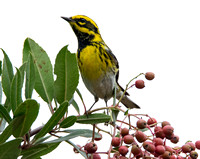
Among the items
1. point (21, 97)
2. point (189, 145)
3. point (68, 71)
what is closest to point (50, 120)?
point (21, 97)

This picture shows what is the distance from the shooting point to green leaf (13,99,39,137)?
194 centimetres

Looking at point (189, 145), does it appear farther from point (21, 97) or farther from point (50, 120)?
point (21, 97)

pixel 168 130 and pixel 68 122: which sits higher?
pixel 68 122

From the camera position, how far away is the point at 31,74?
222 centimetres

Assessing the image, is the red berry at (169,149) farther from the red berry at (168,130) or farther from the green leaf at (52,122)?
the green leaf at (52,122)

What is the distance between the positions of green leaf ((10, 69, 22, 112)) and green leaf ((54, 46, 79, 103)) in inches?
15.0

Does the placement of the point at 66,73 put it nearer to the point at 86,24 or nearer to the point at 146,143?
the point at 146,143

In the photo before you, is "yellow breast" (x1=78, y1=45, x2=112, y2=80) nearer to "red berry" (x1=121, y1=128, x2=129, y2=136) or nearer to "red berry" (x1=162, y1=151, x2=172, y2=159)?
"red berry" (x1=121, y1=128, x2=129, y2=136)

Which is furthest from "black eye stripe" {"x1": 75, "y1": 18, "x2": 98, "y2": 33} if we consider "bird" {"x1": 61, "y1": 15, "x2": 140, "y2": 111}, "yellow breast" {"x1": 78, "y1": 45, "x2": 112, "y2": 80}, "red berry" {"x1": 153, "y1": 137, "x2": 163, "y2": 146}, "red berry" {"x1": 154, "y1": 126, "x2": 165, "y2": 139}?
"red berry" {"x1": 153, "y1": 137, "x2": 163, "y2": 146}

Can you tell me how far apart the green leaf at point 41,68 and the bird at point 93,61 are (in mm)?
1844

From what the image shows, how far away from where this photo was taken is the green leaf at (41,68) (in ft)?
8.07

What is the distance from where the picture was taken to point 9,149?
1.91 meters

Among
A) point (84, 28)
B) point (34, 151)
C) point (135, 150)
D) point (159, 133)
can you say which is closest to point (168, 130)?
point (159, 133)

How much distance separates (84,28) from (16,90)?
277 cm
